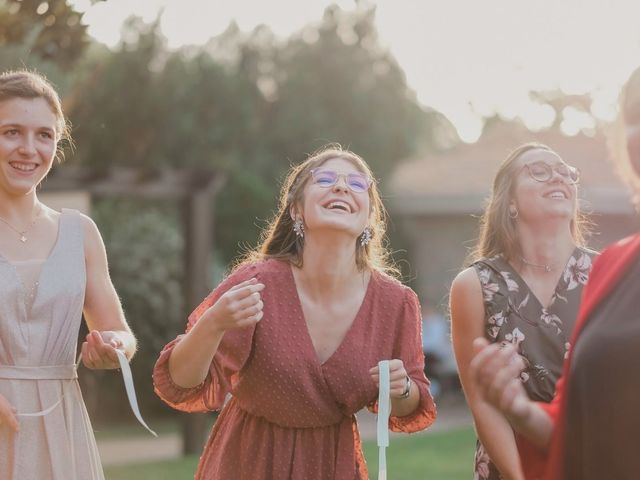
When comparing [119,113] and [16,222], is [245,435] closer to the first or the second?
[16,222]

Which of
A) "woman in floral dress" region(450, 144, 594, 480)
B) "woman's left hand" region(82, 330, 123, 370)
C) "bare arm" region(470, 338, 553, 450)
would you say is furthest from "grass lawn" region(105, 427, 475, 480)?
"bare arm" region(470, 338, 553, 450)

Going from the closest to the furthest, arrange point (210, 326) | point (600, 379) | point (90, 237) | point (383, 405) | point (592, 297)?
point (600, 379), point (592, 297), point (210, 326), point (383, 405), point (90, 237)

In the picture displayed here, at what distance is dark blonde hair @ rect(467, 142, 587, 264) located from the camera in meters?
4.21

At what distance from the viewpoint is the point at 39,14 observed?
17.8 ft

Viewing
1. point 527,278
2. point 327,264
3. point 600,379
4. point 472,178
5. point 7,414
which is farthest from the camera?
point 472,178

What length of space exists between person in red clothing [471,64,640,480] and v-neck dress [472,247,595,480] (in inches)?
57.2

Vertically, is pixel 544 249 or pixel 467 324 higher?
pixel 544 249

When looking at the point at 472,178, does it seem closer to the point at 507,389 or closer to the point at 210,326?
the point at 210,326

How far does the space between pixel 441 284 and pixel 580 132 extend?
8.57m

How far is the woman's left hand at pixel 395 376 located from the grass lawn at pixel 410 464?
21.8ft

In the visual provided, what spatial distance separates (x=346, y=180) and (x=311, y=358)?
693 mm

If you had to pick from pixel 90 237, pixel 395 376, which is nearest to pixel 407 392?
pixel 395 376

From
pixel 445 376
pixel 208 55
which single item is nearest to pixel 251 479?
pixel 445 376

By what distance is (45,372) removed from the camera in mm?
3564
